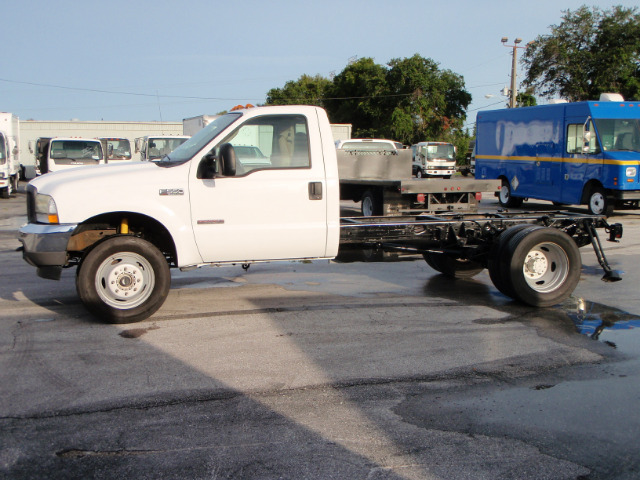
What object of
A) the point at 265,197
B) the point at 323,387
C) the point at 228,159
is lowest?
the point at 323,387

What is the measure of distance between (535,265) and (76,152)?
19.9 m

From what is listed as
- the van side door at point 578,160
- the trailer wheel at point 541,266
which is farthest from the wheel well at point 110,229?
the van side door at point 578,160

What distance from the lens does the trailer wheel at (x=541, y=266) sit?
24.2 ft

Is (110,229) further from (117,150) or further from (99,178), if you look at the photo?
(117,150)

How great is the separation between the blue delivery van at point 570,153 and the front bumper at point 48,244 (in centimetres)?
1414

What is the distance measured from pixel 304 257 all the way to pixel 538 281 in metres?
2.71

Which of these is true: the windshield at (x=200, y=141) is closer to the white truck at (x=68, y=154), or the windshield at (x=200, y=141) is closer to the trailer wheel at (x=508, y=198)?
the trailer wheel at (x=508, y=198)

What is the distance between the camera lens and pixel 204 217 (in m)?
6.68

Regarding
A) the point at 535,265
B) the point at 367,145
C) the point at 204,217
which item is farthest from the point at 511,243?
the point at 367,145

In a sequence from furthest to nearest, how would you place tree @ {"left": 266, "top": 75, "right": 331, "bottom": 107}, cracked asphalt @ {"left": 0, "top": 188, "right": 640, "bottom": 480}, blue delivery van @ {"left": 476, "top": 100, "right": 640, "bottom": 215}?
tree @ {"left": 266, "top": 75, "right": 331, "bottom": 107} < blue delivery van @ {"left": 476, "top": 100, "right": 640, "bottom": 215} < cracked asphalt @ {"left": 0, "top": 188, "right": 640, "bottom": 480}

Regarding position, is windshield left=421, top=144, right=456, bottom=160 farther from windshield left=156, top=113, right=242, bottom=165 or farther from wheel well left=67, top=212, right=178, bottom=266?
wheel well left=67, top=212, right=178, bottom=266

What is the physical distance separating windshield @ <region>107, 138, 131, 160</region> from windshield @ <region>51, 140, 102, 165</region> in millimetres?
3591

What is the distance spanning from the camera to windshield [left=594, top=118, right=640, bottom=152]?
1675cm

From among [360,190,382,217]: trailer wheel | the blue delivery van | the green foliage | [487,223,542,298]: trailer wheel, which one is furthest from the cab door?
the green foliage
